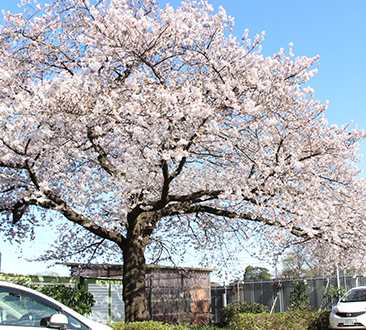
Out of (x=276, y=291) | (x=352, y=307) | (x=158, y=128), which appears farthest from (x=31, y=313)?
(x=276, y=291)

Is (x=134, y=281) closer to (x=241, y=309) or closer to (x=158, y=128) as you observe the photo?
(x=158, y=128)

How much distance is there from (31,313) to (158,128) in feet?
14.3

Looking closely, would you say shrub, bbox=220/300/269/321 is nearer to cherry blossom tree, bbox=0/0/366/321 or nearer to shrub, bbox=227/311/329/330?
shrub, bbox=227/311/329/330

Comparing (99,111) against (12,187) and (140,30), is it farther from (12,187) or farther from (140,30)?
(12,187)

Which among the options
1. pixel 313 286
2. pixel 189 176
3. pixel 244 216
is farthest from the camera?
pixel 313 286

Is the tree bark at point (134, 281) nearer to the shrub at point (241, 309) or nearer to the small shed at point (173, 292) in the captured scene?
the small shed at point (173, 292)

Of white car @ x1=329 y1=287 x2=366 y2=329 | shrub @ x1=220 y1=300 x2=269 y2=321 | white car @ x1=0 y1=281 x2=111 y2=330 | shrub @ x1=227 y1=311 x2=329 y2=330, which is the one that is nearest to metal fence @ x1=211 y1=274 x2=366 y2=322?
shrub @ x1=220 y1=300 x2=269 y2=321

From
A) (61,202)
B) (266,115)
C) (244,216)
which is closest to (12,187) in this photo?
(61,202)

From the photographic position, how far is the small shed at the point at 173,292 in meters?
15.6

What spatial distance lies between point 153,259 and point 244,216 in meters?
5.49

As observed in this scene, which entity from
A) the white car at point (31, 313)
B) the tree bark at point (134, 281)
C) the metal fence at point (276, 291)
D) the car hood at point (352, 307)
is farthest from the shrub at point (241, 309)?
the white car at point (31, 313)

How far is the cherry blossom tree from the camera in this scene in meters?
7.65

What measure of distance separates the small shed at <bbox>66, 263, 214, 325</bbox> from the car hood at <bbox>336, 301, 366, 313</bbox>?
659 cm

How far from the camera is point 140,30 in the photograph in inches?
325
